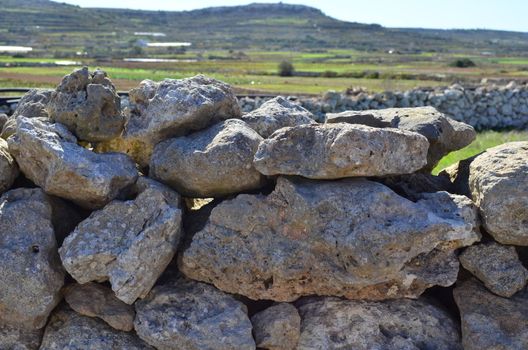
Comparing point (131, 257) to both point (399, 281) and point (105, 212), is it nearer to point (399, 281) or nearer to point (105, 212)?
point (105, 212)

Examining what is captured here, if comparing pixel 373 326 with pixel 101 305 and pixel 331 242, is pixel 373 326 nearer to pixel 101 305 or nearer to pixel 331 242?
pixel 331 242

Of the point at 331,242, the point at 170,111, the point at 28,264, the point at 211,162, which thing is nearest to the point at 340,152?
the point at 331,242

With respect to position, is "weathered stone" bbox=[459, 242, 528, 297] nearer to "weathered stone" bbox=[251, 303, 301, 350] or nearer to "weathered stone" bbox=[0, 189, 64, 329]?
"weathered stone" bbox=[251, 303, 301, 350]

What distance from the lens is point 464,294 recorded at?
7.34m

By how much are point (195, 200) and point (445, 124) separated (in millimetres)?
3186

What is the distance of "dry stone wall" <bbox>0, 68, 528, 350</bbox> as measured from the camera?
6922 millimetres

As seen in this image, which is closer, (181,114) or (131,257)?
(131,257)

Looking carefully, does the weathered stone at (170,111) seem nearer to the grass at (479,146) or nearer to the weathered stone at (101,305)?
the weathered stone at (101,305)

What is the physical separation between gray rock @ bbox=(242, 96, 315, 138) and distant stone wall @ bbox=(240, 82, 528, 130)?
19.8m

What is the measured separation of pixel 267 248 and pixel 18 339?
109 inches

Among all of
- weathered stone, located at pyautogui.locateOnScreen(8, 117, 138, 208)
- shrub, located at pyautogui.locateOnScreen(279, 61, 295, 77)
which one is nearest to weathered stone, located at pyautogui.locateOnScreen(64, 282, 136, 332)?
weathered stone, located at pyautogui.locateOnScreen(8, 117, 138, 208)

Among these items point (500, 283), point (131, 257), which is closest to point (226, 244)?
point (131, 257)

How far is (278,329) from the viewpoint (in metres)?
7.02

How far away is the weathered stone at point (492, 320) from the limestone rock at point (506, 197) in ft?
2.05
